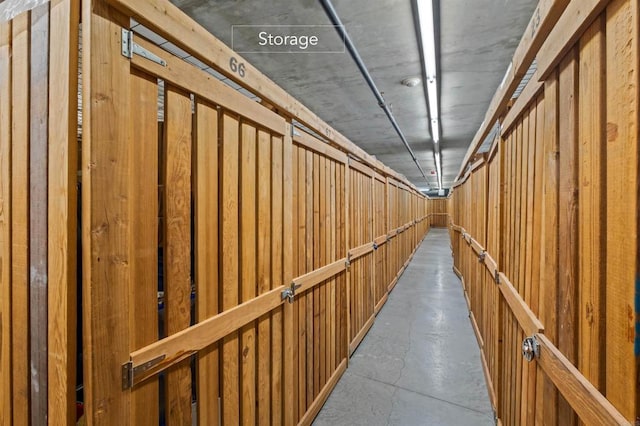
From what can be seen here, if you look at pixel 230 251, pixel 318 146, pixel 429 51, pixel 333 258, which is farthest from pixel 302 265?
pixel 429 51

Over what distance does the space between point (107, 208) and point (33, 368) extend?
0.61m

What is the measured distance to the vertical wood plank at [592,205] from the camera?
84 centimetres

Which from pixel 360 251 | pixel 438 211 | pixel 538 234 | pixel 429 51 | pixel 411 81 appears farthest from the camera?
pixel 438 211

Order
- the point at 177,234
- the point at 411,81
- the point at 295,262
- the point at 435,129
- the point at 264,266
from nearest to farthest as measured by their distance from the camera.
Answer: the point at 177,234
the point at 264,266
the point at 295,262
the point at 411,81
the point at 435,129

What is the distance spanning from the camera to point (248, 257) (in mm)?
1610

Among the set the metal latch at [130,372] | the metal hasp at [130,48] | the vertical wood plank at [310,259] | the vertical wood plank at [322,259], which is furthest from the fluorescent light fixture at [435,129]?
the metal latch at [130,372]

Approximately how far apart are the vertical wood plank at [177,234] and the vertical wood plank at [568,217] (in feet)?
4.66

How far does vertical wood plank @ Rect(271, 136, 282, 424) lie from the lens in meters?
1.83

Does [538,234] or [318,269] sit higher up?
[538,234]

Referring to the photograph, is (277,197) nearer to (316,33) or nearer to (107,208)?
(107,208)

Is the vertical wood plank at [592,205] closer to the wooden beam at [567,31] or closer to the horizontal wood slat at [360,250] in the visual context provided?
the wooden beam at [567,31]

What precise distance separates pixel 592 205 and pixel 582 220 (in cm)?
8

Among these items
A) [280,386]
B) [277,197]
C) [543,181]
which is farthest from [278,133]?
[280,386]

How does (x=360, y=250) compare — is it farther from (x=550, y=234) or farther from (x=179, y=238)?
(x=179, y=238)
